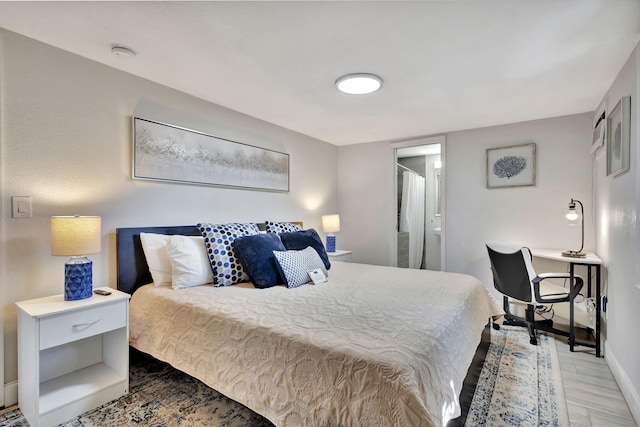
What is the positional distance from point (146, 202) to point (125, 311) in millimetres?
901

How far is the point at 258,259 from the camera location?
Result: 93.5 inches

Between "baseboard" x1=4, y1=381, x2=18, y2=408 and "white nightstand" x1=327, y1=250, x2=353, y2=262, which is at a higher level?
"white nightstand" x1=327, y1=250, x2=353, y2=262

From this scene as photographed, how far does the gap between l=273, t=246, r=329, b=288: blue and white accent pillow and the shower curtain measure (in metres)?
2.72

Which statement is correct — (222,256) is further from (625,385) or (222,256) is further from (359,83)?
(625,385)

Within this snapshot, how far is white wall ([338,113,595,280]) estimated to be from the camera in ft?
10.8

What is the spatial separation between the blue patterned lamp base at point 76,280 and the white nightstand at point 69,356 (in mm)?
44

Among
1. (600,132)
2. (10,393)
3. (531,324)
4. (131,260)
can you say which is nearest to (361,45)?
(131,260)

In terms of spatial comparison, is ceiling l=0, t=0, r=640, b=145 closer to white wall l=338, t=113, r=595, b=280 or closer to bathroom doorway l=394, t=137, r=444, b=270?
white wall l=338, t=113, r=595, b=280

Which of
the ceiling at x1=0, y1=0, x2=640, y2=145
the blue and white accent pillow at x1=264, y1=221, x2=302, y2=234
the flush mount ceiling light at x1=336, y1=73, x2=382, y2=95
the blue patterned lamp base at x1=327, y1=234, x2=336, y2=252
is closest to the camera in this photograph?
the ceiling at x1=0, y1=0, x2=640, y2=145

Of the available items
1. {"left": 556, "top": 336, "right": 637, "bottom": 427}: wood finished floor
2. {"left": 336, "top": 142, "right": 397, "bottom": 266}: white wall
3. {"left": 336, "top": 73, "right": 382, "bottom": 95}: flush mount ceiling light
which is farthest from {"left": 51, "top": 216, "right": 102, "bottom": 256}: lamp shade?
{"left": 336, "top": 142, "right": 397, "bottom": 266}: white wall

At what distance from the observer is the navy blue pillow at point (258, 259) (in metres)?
2.31

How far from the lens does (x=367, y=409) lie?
113 cm

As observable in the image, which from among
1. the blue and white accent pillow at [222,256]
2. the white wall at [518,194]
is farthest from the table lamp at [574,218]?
the blue and white accent pillow at [222,256]

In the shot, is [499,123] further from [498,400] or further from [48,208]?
[48,208]
